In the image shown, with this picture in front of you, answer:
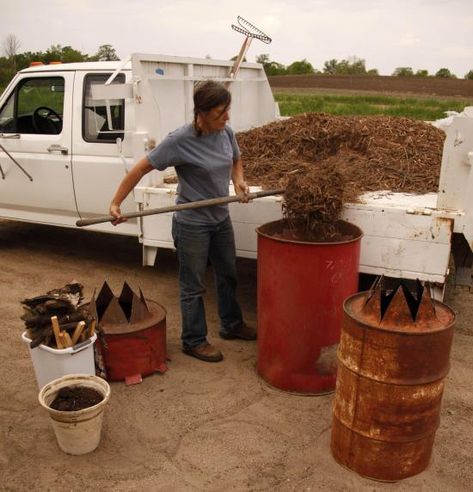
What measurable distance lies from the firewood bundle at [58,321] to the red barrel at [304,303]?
3.60ft

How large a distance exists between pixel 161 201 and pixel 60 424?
195 centimetres

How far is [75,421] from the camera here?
2934 millimetres

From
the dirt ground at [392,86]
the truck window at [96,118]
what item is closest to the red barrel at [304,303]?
the truck window at [96,118]

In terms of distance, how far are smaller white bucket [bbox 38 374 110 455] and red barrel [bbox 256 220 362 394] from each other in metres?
1.09

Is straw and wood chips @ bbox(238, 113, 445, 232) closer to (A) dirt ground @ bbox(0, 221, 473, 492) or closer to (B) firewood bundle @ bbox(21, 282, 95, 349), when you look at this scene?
(A) dirt ground @ bbox(0, 221, 473, 492)

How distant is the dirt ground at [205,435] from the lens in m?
2.86

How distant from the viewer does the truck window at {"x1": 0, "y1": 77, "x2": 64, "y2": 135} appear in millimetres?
5672

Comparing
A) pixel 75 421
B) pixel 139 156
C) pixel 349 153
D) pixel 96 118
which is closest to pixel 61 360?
pixel 75 421

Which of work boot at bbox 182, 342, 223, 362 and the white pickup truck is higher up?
the white pickup truck

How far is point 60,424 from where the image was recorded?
2.95 meters

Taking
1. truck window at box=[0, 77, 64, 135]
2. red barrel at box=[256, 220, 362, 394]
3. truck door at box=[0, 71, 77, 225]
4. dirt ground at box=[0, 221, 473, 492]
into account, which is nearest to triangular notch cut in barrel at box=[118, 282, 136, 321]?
dirt ground at box=[0, 221, 473, 492]

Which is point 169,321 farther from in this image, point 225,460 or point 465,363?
point 465,363

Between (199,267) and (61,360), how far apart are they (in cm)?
105

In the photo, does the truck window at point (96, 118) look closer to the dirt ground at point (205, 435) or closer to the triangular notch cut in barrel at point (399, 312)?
the dirt ground at point (205, 435)
